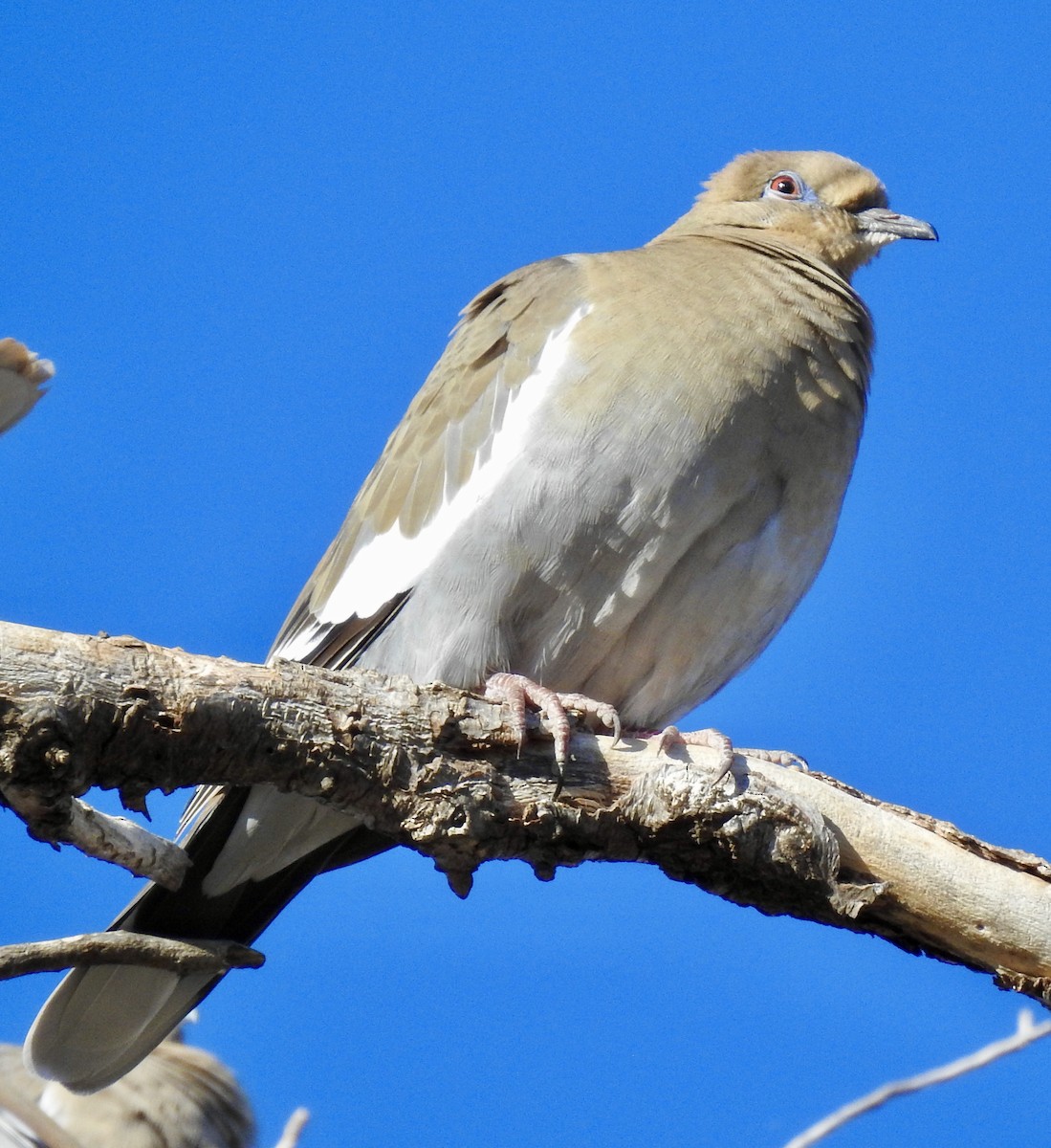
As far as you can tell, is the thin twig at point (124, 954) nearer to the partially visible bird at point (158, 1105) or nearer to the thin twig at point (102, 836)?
the thin twig at point (102, 836)

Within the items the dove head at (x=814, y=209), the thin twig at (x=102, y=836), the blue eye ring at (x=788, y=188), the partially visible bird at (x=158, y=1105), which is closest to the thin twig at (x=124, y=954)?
the thin twig at (x=102, y=836)

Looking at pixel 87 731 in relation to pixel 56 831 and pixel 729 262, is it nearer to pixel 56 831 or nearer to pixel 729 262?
pixel 56 831

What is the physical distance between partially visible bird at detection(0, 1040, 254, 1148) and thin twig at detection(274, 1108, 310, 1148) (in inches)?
57.4

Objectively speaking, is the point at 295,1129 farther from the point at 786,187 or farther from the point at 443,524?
the point at 786,187

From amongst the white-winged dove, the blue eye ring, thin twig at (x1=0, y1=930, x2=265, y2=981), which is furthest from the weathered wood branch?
the blue eye ring

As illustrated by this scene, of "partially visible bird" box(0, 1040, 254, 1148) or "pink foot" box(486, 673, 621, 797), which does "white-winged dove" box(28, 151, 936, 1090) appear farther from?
"partially visible bird" box(0, 1040, 254, 1148)

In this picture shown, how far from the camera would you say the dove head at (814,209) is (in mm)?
5227

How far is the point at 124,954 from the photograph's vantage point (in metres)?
3.36

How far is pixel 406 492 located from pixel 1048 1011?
2.17m

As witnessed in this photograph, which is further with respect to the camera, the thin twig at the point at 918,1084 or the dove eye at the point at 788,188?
the dove eye at the point at 788,188

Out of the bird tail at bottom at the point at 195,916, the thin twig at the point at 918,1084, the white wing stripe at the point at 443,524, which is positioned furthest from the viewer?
the white wing stripe at the point at 443,524

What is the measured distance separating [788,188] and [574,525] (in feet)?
6.72

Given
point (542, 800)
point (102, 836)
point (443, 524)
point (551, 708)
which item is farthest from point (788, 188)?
point (102, 836)

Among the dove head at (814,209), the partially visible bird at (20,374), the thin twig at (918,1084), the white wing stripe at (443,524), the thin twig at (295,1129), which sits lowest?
the thin twig at (295,1129)
